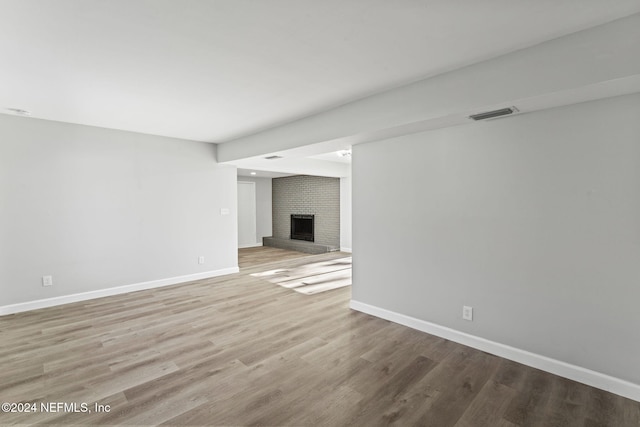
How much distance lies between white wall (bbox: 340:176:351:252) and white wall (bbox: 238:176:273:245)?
2.86 metres

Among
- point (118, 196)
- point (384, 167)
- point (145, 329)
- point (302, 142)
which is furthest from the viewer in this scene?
point (118, 196)

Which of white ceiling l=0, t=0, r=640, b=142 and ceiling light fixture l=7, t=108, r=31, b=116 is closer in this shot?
white ceiling l=0, t=0, r=640, b=142

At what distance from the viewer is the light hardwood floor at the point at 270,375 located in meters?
1.96

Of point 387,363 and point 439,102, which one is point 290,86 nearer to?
point 439,102

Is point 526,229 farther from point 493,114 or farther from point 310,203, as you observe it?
point 310,203

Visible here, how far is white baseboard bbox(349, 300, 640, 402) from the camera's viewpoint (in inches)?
84.6

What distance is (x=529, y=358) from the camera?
2.54m

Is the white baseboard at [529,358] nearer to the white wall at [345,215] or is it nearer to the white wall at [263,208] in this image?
the white wall at [345,215]

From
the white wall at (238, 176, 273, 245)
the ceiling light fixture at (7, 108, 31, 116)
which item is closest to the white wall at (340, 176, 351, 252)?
the white wall at (238, 176, 273, 245)

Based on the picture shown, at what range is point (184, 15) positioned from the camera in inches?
69.2

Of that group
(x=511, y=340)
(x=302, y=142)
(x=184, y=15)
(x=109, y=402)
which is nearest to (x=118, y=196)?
(x=302, y=142)

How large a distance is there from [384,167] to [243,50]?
1976 mm

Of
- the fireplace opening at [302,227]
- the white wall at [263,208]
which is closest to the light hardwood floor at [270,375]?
the fireplace opening at [302,227]

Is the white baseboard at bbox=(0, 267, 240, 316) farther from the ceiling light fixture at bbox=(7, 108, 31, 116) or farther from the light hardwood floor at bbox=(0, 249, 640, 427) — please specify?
the ceiling light fixture at bbox=(7, 108, 31, 116)
